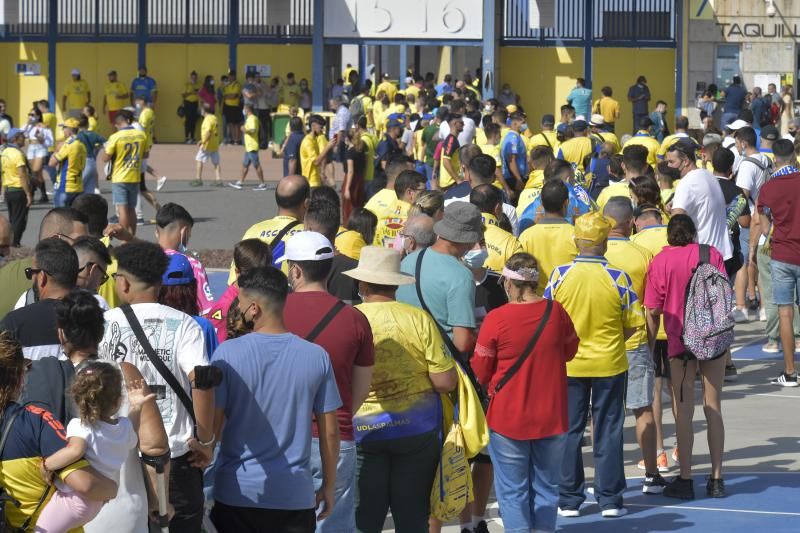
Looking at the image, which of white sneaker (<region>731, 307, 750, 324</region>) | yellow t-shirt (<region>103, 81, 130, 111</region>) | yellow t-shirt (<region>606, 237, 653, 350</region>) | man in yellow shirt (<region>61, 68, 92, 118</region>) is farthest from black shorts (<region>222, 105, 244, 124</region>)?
yellow t-shirt (<region>606, 237, 653, 350</region>)

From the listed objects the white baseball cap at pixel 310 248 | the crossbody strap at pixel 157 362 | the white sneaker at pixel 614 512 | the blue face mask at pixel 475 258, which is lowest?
the white sneaker at pixel 614 512

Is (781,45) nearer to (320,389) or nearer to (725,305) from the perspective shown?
(725,305)

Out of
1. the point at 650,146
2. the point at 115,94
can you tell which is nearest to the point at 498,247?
the point at 650,146

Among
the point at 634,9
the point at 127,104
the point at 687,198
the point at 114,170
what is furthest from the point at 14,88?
the point at 687,198

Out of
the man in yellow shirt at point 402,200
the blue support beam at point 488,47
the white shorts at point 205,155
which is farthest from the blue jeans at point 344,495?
the blue support beam at point 488,47

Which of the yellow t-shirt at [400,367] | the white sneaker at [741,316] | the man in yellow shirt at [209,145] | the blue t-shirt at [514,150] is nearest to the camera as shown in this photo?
the yellow t-shirt at [400,367]

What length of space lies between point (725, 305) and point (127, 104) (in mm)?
29862

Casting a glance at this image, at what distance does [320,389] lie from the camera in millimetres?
5652

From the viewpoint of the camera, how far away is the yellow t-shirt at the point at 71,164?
18672mm

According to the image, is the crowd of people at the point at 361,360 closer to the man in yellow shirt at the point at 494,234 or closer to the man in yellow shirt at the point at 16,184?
the man in yellow shirt at the point at 494,234

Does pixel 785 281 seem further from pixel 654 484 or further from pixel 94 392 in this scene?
pixel 94 392

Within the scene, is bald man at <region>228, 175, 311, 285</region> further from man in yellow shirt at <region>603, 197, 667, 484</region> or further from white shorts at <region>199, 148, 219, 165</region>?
white shorts at <region>199, 148, 219, 165</region>

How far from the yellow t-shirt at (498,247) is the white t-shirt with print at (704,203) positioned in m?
3.05

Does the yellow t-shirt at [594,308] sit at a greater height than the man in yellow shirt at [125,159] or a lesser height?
lesser
